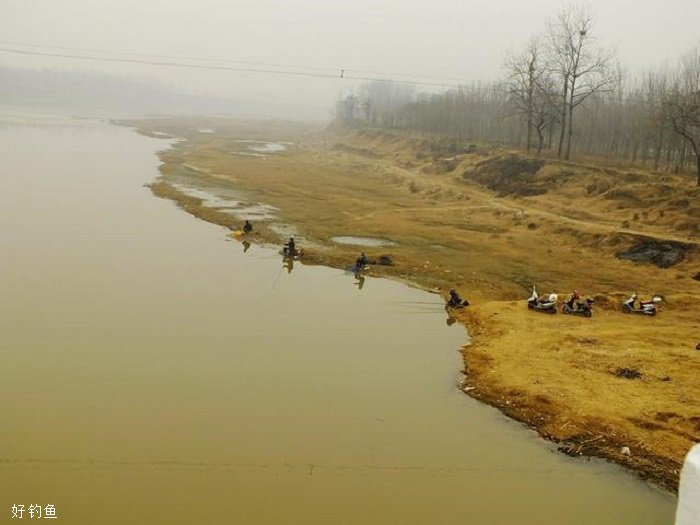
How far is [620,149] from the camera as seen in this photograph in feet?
200

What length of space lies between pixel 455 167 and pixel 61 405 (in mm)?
44754

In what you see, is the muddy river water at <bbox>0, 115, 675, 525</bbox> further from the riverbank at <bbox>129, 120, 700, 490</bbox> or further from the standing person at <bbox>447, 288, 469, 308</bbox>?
the riverbank at <bbox>129, 120, 700, 490</bbox>

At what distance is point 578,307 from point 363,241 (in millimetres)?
12018

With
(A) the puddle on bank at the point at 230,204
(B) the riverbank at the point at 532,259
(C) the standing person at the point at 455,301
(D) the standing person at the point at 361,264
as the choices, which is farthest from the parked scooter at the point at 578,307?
(A) the puddle on bank at the point at 230,204

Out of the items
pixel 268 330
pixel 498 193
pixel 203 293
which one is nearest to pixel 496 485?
pixel 268 330

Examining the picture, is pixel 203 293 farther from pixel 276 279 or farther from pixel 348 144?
pixel 348 144

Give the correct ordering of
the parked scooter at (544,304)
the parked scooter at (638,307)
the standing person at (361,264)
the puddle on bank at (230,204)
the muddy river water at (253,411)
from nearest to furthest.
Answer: the muddy river water at (253,411) < the parked scooter at (544,304) < the parked scooter at (638,307) < the standing person at (361,264) < the puddle on bank at (230,204)

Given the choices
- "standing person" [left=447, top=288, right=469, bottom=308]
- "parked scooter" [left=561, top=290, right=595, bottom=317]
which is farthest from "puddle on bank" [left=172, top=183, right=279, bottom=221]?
"parked scooter" [left=561, top=290, right=595, bottom=317]

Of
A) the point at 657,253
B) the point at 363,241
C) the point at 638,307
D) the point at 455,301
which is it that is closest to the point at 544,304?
the point at 455,301

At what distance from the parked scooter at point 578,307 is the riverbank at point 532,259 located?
0.32m

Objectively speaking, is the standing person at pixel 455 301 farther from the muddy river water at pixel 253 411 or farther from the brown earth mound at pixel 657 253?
the brown earth mound at pixel 657 253

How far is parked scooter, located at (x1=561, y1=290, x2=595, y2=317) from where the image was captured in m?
18.5

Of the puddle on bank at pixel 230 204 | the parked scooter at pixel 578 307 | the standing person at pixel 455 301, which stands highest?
the puddle on bank at pixel 230 204

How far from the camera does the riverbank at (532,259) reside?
12.7m
